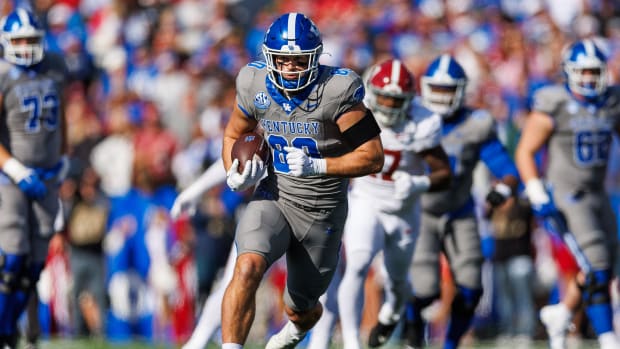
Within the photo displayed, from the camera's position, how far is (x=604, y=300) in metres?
7.75

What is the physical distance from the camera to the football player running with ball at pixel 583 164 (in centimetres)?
779

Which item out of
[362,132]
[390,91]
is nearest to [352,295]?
[390,91]

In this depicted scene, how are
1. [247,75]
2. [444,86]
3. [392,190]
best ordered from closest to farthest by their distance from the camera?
[247,75]
[392,190]
[444,86]

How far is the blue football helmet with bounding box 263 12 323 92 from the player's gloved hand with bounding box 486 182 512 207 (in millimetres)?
2294

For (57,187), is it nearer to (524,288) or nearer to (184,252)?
(184,252)

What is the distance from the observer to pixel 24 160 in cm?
761

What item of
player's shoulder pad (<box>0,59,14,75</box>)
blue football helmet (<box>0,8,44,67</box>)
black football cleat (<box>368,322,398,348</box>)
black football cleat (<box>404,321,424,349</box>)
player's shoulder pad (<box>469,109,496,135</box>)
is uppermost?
blue football helmet (<box>0,8,44,67</box>)

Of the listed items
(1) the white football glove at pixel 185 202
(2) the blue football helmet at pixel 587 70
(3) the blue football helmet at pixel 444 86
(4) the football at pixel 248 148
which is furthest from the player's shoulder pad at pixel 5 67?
(2) the blue football helmet at pixel 587 70

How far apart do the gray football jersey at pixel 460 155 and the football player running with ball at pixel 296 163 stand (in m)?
1.91

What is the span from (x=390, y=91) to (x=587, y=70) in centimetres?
140

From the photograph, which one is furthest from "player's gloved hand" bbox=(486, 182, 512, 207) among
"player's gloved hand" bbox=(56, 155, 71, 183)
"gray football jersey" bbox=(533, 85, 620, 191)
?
"player's gloved hand" bbox=(56, 155, 71, 183)

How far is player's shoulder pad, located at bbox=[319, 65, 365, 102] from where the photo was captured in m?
5.86

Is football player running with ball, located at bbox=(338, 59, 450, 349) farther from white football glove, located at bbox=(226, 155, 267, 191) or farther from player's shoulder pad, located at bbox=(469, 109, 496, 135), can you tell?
white football glove, located at bbox=(226, 155, 267, 191)

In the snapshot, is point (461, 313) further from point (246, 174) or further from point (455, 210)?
point (246, 174)
